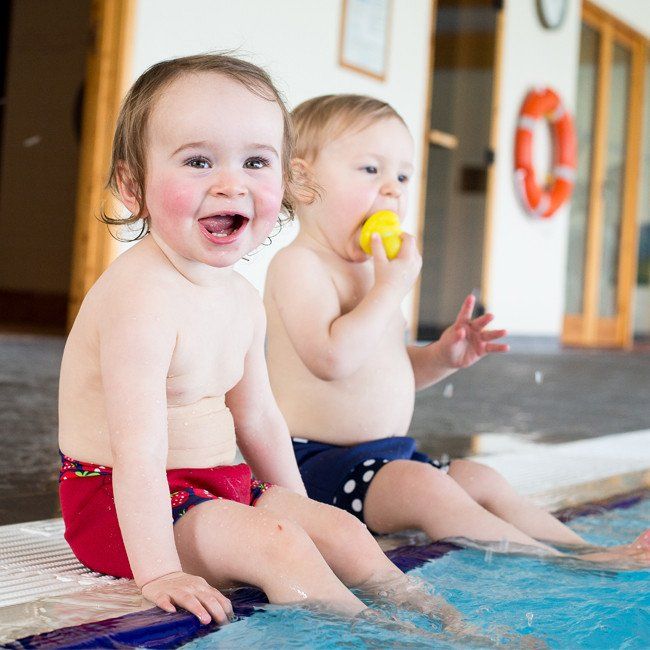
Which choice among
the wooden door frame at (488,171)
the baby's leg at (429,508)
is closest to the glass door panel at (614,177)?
the wooden door frame at (488,171)

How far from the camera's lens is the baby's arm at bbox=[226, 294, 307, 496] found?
Answer: 112 cm

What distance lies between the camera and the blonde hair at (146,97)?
39.1 inches

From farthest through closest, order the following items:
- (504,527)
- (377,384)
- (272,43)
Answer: (272,43), (377,384), (504,527)

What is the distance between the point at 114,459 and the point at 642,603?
57 centimetres

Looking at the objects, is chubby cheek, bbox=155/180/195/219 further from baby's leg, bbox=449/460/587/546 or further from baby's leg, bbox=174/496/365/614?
baby's leg, bbox=449/460/587/546

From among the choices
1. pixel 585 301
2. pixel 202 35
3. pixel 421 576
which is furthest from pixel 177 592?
pixel 585 301

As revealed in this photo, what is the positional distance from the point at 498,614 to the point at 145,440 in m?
Answer: 0.39

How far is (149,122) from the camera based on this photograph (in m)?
0.99

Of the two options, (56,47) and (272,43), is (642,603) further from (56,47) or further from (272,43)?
(56,47)

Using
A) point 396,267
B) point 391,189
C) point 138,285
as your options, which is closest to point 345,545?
point 138,285

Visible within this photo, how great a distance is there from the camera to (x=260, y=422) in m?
1.15

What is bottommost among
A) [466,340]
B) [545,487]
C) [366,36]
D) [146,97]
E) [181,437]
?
[545,487]

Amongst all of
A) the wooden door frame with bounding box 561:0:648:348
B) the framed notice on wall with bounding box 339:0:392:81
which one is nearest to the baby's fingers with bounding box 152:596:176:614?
the framed notice on wall with bounding box 339:0:392:81

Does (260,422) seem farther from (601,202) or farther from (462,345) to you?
(601,202)
